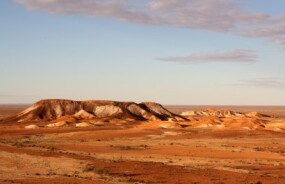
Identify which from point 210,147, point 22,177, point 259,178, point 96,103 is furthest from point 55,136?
point 96,103

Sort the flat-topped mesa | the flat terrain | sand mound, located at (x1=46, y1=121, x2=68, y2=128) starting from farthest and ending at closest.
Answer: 1. the flat-topped mesa
2. sand mound, located at (x1=46, y1=121, x2=68, y2=128)
3. the flat terrain

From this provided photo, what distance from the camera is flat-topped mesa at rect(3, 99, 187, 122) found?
124 metres

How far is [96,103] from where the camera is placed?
13550 centimetres

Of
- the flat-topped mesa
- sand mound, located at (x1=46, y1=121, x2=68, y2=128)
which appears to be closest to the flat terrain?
sand mound, located at (x1=46, y1=121, x2=68, y2=128)

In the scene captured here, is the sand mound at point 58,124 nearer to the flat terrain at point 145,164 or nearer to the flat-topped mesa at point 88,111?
the flat-topped mesa at point 88,111

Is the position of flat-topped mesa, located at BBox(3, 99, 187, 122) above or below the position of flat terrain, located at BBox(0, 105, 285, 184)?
above

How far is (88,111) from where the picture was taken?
131125 mm

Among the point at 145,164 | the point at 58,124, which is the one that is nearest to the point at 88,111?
the point at 58,124

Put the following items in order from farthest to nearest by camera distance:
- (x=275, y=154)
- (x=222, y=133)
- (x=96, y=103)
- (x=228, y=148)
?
(x=96, y=103)
(x=222, y=133)
(x=228, y=148)
(x=275, y=154)

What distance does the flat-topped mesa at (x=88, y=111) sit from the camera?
408 feet

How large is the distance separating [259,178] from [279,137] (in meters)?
48.3

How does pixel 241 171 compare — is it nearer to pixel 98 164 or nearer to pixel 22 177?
pixel 98 164

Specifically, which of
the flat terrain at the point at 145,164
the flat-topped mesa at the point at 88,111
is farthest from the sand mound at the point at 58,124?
the flat terrain at the point at 145,164

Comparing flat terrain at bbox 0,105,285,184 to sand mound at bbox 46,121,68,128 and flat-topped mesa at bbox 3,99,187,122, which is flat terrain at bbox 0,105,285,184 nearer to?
sand mound at bbox 46,121,68,128
